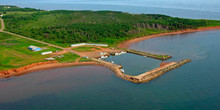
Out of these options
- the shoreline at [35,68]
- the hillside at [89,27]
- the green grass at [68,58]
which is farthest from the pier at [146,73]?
the hillside at [89,27]

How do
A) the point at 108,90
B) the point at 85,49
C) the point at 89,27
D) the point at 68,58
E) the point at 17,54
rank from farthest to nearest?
the point at 89,27 < the point at 85,49 < the point at 17,54 < the point at 68,58 < the point at 108,90

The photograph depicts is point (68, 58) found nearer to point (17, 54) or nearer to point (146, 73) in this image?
point (17, 54)

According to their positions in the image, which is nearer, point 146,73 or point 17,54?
point 146,73

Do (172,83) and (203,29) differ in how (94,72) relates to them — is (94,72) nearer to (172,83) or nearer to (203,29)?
(172,83)

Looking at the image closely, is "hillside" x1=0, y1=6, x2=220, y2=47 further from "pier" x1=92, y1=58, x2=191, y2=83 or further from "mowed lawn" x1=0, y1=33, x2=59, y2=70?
"pier" x1=92, y1=58, x2=191, y2=83

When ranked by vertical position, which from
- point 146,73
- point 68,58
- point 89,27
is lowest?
point 146,73

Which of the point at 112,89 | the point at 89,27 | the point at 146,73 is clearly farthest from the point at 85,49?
the point at 89,27
